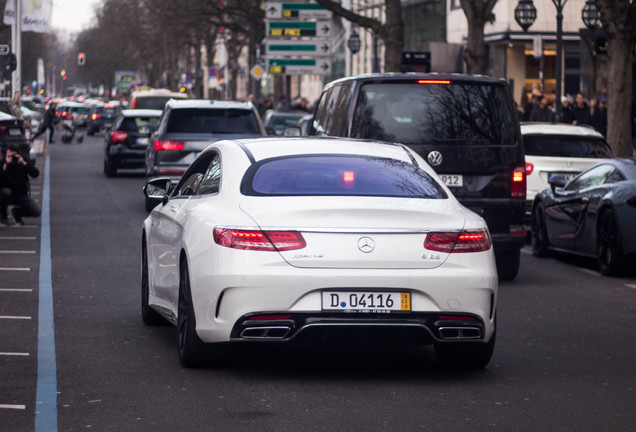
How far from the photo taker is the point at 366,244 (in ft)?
26.5

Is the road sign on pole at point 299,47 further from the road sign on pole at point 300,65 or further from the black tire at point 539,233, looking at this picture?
the black tire at point 539,233

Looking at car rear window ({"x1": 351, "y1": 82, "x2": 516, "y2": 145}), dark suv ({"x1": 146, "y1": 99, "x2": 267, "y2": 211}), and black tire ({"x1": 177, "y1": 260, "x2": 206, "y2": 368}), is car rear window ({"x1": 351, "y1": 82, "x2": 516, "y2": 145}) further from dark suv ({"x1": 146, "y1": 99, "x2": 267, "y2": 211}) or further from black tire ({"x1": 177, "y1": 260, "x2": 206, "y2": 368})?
dark suv ({"x1": 146, "y1": 99, "x2": 267, "y2": 211})

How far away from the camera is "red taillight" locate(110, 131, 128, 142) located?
1326 inches

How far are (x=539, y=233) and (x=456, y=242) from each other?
383 inches

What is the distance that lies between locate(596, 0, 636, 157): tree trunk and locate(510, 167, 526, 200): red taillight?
1255 centimetres

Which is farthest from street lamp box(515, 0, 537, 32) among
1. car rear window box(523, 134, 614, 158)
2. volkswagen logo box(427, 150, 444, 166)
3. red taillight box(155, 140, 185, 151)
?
volkswagen logo box(427, 150, 444, 166)

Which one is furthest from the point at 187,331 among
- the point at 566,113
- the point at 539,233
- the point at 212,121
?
the point at 566,113

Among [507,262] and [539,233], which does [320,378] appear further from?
[539,233]

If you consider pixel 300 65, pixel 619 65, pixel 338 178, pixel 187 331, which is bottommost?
pixel 187 331

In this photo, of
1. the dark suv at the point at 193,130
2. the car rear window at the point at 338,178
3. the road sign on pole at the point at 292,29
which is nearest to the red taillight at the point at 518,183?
the car rear window at the point at 338,178

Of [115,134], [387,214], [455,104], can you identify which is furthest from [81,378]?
[115,134]

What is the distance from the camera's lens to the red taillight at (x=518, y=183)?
44.9ft

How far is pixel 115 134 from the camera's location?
33.7 m

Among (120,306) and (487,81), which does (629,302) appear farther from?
(120,306)
